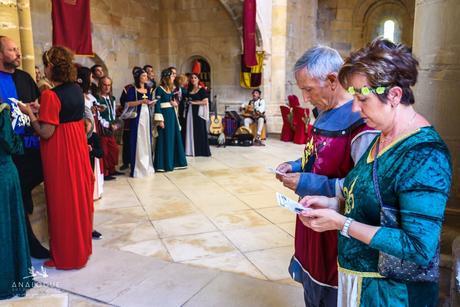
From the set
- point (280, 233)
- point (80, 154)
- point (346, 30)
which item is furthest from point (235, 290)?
point (346, 30)

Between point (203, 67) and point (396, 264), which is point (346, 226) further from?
point (203, 67)

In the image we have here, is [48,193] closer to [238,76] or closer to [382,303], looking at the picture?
[382,303]

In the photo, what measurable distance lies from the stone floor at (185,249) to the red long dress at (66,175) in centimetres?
21

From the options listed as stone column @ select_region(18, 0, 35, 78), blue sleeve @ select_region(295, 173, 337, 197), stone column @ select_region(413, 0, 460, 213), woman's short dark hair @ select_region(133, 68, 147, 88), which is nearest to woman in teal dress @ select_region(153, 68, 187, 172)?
woman's short dark hair @ select_region(133, 68, 147, 88)

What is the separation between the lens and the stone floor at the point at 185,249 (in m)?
2.78

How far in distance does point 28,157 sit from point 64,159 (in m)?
0.43

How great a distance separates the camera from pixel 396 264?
1153 mm

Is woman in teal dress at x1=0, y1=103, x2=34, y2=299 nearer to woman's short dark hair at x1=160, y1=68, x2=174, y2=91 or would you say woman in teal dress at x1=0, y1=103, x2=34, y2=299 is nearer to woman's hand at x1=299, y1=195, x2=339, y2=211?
woman's hand at x1=299, y1=195, x2=339, y2=211

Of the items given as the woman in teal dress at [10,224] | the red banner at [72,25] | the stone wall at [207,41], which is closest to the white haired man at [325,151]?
the woman in teal dress at [10,224]

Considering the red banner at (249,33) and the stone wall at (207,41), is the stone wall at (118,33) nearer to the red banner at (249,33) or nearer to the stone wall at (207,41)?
the stone wall at (207,41)

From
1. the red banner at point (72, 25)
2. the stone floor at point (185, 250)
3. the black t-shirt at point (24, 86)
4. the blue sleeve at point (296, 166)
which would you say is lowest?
the stone floor at point (185, 250)

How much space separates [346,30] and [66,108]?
41.4 ft

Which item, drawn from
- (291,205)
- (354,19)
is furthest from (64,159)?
(354,19)

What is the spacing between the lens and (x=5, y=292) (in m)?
2.71
